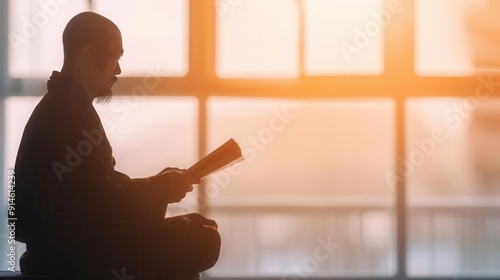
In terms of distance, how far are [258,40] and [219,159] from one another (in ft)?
4.04

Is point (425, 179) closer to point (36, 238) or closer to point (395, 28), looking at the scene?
point (395, 28)

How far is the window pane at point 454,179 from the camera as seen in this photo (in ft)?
9.09

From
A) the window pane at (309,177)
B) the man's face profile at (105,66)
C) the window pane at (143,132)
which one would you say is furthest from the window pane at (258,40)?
the man's face profile at (105,66)

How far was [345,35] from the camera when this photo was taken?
9.11 feet

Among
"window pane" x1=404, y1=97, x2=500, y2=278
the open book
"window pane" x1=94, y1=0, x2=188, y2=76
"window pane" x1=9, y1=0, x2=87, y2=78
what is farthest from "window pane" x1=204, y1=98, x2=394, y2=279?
the open book

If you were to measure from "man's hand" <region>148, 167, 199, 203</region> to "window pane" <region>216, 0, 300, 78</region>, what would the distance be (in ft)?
3.91

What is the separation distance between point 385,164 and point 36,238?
1611 mm

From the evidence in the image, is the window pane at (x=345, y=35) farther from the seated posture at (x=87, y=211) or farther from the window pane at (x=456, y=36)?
the seated posture at (x=87, y=211)

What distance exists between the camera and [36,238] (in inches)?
62.5

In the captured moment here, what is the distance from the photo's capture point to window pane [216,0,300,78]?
2.78 meters

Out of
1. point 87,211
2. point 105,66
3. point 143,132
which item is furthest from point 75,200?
point 143,132

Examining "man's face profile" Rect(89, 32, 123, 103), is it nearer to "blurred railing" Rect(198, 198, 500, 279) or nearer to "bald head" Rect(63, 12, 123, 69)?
"bald head" Rect(63, 12, 123, 69)

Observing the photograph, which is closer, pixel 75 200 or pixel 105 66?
pixel 75 200

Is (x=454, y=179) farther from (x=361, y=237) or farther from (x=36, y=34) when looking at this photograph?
(x=36, y=34)
